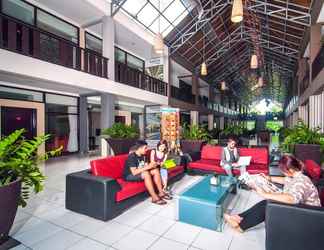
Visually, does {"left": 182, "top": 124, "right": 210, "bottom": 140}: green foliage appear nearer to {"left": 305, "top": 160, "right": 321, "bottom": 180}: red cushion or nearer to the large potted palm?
the large potted palm

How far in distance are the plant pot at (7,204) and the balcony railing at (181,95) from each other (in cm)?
1021

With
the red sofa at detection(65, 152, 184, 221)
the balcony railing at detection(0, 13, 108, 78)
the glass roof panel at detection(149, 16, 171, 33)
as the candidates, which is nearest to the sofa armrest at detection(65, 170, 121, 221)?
the red sofa at detection(65, 152, 184, 221)

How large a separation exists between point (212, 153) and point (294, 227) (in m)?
3.49

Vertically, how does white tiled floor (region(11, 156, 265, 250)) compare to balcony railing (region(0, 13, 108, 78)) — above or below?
below

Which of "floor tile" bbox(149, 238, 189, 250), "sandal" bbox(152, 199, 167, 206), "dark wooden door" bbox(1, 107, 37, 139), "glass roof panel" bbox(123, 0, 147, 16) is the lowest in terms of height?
"floor tile" bbox(149, 238, 189, 250)

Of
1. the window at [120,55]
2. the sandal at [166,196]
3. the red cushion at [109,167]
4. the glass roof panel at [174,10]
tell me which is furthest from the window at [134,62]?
the sandal at [166,196]

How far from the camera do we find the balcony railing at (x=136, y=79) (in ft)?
25.8

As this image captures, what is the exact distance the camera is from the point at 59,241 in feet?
7.36

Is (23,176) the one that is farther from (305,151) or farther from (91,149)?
(91,149)

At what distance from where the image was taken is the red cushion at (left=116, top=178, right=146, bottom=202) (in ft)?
9.19

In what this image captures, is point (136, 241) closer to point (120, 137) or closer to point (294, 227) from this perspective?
point (294, 227)

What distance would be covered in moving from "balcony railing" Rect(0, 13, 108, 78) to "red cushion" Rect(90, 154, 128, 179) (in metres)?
3.36

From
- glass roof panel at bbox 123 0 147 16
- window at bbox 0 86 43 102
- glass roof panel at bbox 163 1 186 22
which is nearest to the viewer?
window at bbox 0 86 43 102

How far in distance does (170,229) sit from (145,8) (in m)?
8.43
